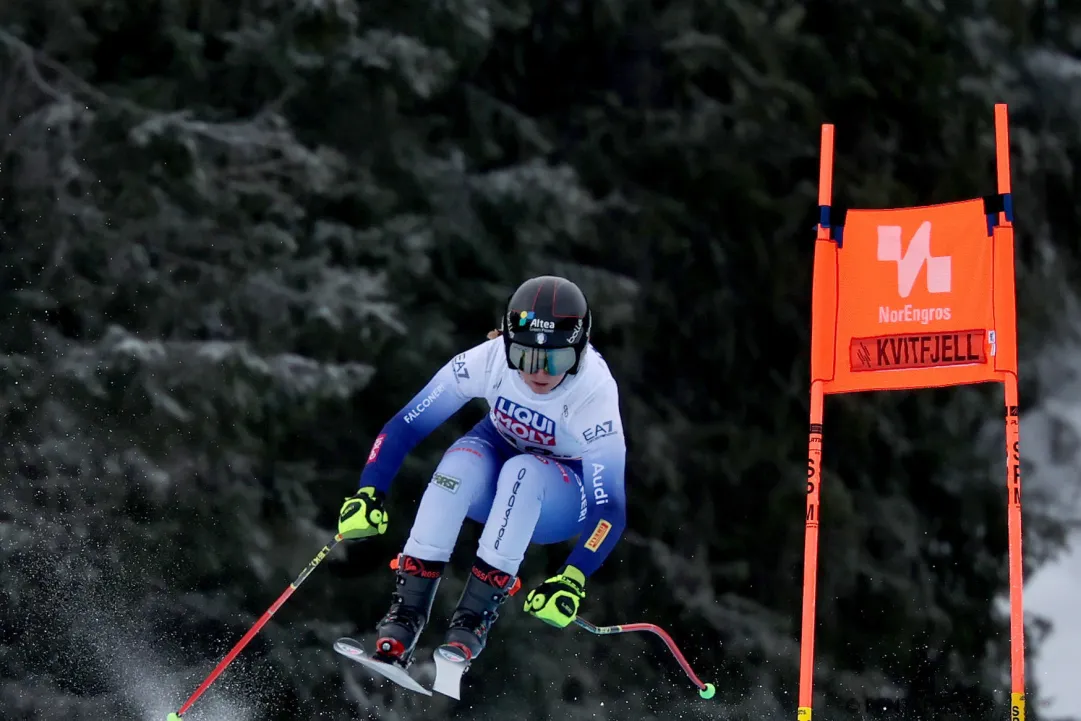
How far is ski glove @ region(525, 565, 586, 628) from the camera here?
249 inches

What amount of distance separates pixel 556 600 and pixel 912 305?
1960 millimetres

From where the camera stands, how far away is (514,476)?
6.51 metres

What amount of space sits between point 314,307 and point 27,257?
70.3 inches

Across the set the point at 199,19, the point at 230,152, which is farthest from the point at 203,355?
the point at 199,19

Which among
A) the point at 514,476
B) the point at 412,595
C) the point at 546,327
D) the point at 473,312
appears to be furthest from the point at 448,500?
the point at 473,312

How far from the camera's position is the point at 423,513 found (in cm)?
661

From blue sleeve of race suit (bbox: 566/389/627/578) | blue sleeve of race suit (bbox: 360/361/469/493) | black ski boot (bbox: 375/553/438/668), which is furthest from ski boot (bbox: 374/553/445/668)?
Answer: blue sleeve of race suit (bbox: 566/389/627/578)

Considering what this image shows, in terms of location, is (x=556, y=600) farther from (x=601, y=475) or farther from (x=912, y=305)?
(x=912, y=305)

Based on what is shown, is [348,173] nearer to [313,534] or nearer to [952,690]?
[313,534]

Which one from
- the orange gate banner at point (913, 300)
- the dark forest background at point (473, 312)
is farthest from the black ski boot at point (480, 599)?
the dark forest background at point (473, 312)

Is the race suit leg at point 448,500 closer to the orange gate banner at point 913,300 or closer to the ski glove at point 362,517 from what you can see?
the ski glove at point 362,517

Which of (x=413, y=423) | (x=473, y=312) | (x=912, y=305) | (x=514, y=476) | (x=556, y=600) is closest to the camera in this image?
(x=556, y=600)

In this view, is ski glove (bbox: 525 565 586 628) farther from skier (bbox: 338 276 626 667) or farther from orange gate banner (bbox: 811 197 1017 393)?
orange gate banner (bbox: 811 197 1017 393)

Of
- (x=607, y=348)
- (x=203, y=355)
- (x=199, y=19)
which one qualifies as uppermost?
(x=199, y=19)
